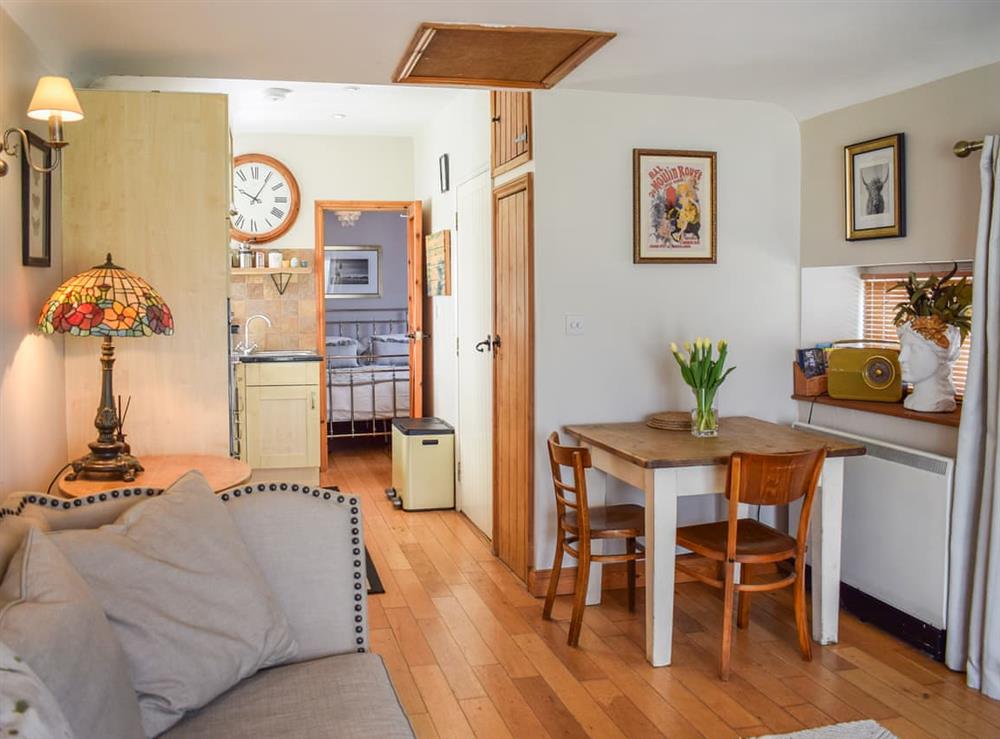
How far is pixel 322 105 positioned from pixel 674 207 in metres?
2.86

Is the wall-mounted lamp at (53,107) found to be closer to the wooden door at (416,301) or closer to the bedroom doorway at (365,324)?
the wooden door at (416,301)

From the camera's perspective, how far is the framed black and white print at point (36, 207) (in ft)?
A: 9.83

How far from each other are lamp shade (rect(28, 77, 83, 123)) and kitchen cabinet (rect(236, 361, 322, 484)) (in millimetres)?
3703

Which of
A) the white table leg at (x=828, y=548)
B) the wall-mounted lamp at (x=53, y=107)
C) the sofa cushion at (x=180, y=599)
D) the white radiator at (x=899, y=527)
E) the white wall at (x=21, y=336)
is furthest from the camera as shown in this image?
the white table leg at (x=828, y=548)

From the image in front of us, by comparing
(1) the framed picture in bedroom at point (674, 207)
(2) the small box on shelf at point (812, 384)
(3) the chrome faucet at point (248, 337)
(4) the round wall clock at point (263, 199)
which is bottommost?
(2) the small box on shelf at point (812, 384)

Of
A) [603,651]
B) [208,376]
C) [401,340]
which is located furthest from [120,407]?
[401,340]

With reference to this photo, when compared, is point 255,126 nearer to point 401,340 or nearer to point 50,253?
point 401,340

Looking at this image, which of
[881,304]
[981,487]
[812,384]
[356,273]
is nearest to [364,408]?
[356,273]

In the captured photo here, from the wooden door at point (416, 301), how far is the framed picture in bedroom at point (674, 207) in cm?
307

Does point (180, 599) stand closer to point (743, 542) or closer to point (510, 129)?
point (743, 542)

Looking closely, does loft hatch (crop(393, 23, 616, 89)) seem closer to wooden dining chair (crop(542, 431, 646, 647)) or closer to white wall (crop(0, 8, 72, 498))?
white wall (crop(0, 8, 72, 498))

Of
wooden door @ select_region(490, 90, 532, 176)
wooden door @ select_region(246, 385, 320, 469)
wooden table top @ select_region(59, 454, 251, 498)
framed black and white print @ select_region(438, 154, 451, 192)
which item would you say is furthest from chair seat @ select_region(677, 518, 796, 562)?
wooden door @ select_region(246, 385, 320, 469)

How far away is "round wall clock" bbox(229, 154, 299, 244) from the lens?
7098 millimetres

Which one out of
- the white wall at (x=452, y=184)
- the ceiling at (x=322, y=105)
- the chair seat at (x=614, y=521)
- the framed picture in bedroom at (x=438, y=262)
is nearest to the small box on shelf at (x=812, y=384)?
the chair seat at (x=614, y=521)
